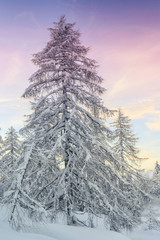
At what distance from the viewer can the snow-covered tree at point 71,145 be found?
8312 millimetres

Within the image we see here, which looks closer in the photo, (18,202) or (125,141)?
(18,202)

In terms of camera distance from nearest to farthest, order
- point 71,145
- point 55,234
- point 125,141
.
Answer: point 55,234
point 71,145
point 125,141

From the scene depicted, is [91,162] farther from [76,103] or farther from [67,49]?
[67,49]

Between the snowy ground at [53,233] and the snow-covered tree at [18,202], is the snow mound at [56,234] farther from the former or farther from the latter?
the snow-covered tree at [18,202]

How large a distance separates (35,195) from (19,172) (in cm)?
258

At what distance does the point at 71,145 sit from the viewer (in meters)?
9.82

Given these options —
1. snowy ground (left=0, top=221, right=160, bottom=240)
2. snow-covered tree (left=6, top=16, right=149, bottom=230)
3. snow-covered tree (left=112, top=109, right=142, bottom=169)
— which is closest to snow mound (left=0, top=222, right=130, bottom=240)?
snowy ground (left=0, top=221, right=160, bottom=240)

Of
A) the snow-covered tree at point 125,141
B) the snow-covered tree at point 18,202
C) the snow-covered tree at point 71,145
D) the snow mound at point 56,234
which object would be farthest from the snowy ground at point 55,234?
the snow-covered tree at point 125,141

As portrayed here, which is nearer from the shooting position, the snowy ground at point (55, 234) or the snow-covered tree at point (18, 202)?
the snowy ground at point (55, 234)

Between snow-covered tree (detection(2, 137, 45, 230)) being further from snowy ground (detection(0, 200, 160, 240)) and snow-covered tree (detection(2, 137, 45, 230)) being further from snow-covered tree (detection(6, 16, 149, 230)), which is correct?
snow-covered tree (detection(6, 16, 149, 230))

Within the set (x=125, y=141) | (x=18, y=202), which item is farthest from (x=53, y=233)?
(x=125, y=141)

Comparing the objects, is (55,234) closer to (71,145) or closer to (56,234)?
(56,234)

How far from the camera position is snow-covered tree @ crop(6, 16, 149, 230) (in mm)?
8312

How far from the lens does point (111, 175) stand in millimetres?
9359
